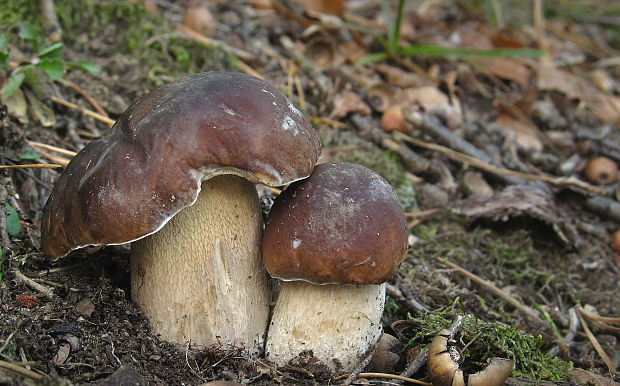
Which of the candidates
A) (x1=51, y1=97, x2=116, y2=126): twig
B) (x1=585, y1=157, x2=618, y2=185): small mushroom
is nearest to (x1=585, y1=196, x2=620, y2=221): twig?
(x1=585, y1=157, x2=618, y2=185): small mushroom

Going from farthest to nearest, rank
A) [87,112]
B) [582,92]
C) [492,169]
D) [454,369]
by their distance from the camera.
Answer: [582,92] → [492,169] → [87,112] → [454,369]

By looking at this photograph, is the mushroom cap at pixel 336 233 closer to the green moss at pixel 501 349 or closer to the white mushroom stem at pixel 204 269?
the white mushroom stem at pixel 204 269

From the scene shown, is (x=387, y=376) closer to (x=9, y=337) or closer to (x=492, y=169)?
(x=9, y=337)

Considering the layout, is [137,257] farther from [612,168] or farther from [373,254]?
[612,168]

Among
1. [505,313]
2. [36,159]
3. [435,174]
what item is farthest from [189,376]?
[435,174]

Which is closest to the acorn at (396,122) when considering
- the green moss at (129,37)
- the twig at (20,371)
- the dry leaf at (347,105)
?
the dry leaf at (347,105)

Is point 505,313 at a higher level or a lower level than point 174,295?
lower

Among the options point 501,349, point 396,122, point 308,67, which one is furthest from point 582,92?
point 501,349
